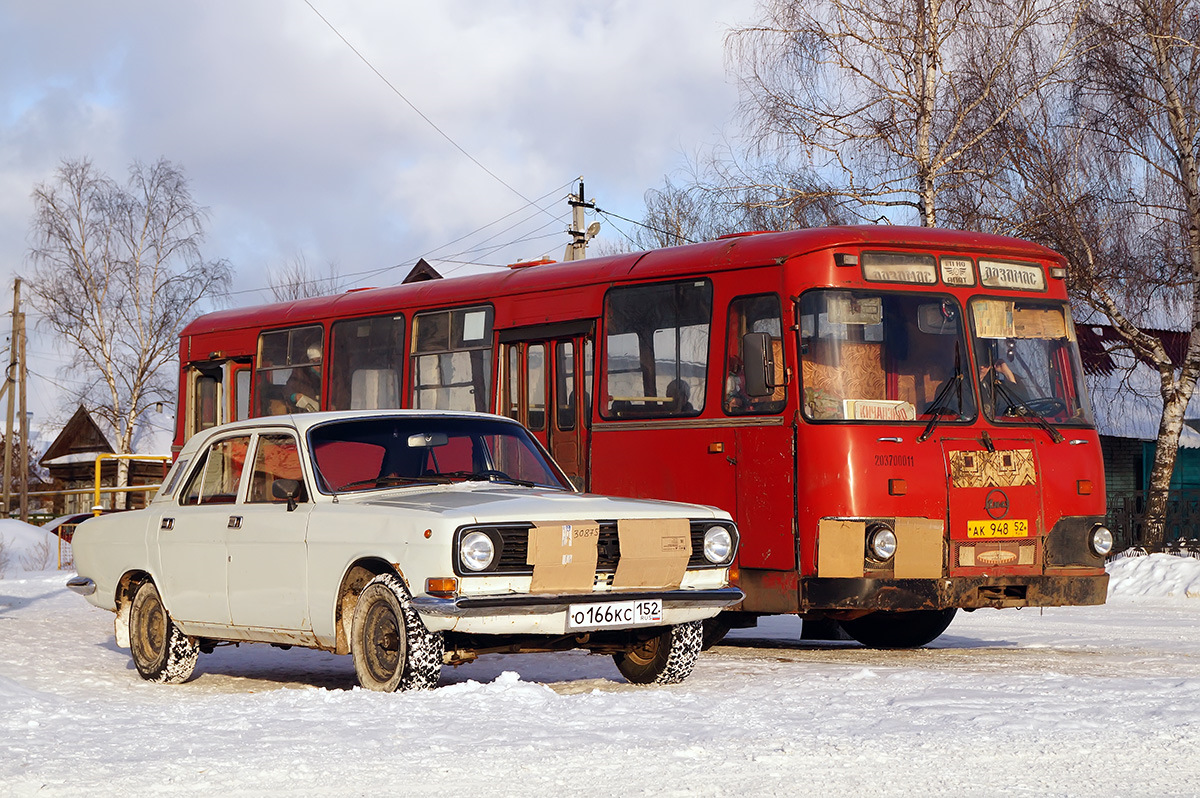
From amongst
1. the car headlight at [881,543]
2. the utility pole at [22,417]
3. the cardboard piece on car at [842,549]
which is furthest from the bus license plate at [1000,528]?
the utility pole at [22,417]

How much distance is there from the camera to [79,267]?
5019 cm

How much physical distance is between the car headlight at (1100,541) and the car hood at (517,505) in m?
3.87

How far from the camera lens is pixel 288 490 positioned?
384 inches

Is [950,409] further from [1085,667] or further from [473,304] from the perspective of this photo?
[473,304]

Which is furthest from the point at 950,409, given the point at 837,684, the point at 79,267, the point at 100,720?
the point at 79,267

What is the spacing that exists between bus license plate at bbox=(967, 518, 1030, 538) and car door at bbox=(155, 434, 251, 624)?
206 inches

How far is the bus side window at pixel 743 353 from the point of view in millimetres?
11867

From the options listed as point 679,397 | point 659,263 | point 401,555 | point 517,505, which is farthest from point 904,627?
point 401,555

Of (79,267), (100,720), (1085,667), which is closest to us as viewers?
(100,720)

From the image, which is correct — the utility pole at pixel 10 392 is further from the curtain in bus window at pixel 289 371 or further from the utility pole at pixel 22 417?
the curtain in bus window at pixel 289 371

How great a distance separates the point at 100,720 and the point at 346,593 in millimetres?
1658

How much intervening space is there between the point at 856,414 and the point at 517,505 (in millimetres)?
3699

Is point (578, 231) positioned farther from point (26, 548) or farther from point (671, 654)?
point (671, 654)

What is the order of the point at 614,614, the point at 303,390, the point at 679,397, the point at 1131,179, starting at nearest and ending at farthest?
the point at 614,614 < the point at 679,397 < the point at 303,390 < the point at 1131,179
